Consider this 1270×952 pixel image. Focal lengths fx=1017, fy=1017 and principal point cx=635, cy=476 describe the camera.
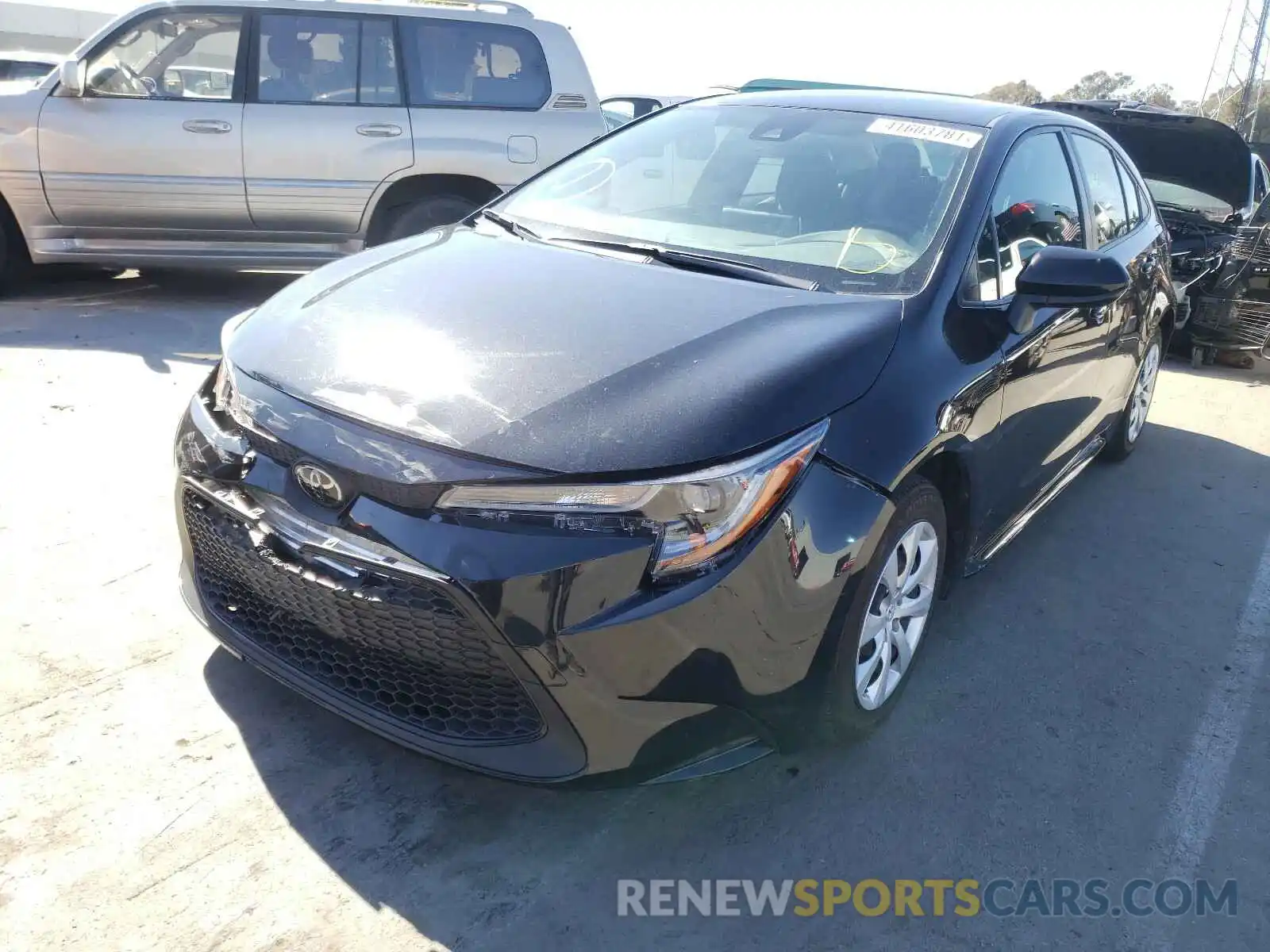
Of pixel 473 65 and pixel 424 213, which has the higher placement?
pixel 473 65

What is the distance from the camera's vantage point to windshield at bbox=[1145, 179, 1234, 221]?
741 cm

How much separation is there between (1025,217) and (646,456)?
6.41 ft

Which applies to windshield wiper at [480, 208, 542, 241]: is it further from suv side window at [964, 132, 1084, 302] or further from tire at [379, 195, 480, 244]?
tire at [379, 195, 480, 244]

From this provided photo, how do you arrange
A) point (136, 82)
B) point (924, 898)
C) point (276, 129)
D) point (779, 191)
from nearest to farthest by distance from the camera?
1. point (924, 898)
2. point (779, 191)
3. point (136, 82)
4. point (276, 129)

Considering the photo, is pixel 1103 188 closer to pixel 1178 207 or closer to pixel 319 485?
pixel 319 485

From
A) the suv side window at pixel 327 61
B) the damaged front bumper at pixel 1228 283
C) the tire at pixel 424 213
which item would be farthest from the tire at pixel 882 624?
the suv side window at pixel 327 61

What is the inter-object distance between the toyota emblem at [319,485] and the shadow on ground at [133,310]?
3.56 meters

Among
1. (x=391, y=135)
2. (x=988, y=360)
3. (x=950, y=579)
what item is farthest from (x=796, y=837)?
(x=391, y=135)

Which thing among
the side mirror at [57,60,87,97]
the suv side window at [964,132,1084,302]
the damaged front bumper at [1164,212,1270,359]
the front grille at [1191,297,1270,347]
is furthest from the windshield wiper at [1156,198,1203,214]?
the side mirror at [57,60,87,97]

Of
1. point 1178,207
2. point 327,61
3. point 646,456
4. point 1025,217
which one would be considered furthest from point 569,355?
point 1178,207

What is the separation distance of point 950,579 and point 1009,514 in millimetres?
466

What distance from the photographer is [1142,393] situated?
5055 mm

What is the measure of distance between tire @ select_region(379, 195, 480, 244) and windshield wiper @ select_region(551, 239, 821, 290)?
3.93m

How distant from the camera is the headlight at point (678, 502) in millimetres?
1991
